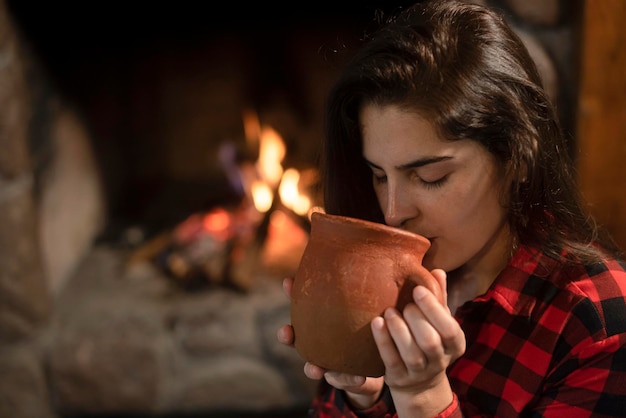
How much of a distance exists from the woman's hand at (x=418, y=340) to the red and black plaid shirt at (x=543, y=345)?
3.4 inches

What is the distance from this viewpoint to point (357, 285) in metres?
0.81

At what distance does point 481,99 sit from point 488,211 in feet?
0.50

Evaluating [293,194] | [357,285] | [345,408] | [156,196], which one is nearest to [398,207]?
[357,285]

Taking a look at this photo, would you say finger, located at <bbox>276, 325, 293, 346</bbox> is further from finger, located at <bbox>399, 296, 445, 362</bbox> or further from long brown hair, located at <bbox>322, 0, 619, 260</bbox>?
long brown hair, located at <bbox>322, 0, 619, 260</bbox>

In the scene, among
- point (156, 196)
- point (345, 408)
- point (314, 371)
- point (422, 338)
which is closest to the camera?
point (422, 338)

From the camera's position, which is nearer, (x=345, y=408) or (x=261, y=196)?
(x=345, y=408)

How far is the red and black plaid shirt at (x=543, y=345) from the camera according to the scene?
0.89m

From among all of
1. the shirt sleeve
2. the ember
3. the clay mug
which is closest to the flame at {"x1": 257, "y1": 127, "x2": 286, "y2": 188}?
the ember

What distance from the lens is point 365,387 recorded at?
1.00 metres

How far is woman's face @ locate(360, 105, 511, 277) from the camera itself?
91cm

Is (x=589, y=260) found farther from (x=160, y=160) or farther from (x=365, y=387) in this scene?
(x=160, y=160)

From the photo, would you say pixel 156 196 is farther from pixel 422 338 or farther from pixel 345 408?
pixel 422 338

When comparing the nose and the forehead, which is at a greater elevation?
the forehead

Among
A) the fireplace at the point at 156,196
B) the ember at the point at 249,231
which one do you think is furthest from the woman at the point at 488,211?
the ember at the point at 249,231
